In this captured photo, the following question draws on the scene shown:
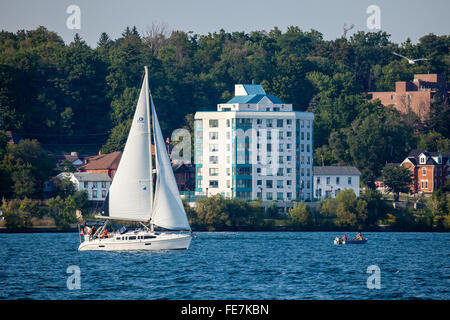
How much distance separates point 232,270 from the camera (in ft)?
244

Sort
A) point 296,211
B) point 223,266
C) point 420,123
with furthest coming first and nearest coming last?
point 420,123 < point 296,211 < point 223,266

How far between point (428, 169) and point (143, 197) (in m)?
94.3

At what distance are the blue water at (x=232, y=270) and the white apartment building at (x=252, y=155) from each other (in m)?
40.5

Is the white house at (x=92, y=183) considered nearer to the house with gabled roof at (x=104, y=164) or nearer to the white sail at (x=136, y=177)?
the house with gabled roof at (x=104, y=164)

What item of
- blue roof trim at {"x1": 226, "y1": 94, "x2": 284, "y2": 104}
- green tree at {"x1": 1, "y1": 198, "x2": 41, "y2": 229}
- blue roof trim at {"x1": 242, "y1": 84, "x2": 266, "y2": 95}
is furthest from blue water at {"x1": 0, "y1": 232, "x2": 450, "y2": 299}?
blue roof trim at {"x1": 242, "y1": 84, "x2": 266, "y2": 95}

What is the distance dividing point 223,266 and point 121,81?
10888 cm

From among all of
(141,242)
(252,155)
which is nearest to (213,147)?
(252,155)

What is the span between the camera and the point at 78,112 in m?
179

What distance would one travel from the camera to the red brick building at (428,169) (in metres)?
168

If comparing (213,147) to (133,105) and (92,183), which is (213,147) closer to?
(92,183)

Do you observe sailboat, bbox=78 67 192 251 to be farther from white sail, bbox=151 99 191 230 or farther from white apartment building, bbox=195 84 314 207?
white apartment building, bbox=195 84 314 207

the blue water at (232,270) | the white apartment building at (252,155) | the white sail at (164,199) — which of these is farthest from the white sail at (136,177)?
the white apartment building at (252,155)
